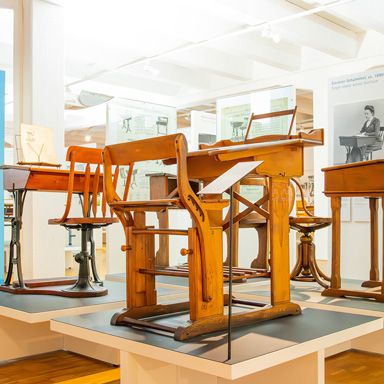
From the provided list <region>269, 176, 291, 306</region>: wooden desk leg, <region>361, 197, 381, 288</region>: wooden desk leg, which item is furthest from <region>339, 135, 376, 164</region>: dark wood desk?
<region>269, 176, 291, 306</region>: wooden desk leg

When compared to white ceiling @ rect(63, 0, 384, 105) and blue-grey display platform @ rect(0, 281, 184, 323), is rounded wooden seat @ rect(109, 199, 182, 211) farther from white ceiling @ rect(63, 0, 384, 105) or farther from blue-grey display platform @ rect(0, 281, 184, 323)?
white ceiling @ rect(63, 0, 384, 105)

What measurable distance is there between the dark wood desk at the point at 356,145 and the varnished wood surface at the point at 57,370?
128 inches

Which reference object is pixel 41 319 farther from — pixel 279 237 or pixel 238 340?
pixel 279 237

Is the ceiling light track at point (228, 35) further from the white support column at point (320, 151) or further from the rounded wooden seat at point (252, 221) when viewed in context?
the rounded wooden seat at point (252, 221)

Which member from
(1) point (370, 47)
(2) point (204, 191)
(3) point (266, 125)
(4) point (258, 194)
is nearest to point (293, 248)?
(4) point (258, 194)

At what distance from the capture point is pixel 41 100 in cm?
539

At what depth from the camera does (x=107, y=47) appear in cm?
949

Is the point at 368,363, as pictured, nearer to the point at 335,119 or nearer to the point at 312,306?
the point at 312,306

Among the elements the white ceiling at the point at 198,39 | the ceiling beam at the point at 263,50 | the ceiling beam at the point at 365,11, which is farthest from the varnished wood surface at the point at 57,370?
the ceiling beam at the point at 263,50

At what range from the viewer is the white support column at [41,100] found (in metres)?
5.29

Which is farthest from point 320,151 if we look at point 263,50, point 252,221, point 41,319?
point 41,319

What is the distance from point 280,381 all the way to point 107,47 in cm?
787

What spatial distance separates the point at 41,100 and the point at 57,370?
279 cm

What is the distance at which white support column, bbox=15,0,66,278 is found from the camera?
5.29 meters
